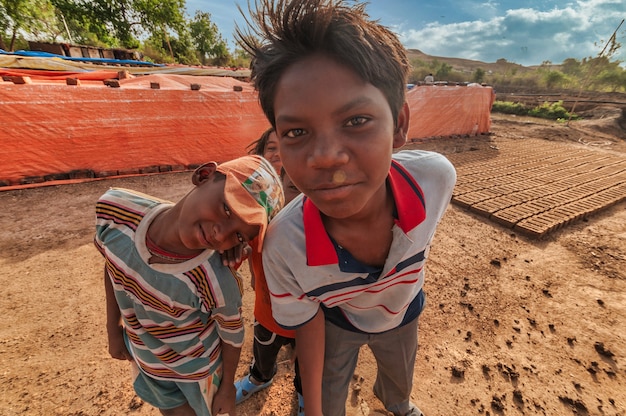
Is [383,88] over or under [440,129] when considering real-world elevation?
over

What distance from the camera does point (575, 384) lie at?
1948mm

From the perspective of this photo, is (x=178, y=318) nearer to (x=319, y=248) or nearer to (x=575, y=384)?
(x=319, y=248)

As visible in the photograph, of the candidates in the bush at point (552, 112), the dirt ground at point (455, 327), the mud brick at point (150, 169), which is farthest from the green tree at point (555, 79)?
the mud brick at point (150, 169)

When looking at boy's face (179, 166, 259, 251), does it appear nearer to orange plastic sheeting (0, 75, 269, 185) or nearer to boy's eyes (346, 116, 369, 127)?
boy's eyes (346, 116, 369, 127)

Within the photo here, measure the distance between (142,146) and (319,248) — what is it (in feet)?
16.7

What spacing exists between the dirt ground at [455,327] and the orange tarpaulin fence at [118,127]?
897 millimetres

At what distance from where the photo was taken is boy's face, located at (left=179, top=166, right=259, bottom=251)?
985mm

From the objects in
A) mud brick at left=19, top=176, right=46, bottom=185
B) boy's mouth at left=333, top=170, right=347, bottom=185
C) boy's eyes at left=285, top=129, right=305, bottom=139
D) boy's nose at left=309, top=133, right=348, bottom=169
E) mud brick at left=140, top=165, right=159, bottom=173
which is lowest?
mud brick at left=140, top=165, right=159, bottom=173

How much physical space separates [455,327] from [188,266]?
229 centimetres

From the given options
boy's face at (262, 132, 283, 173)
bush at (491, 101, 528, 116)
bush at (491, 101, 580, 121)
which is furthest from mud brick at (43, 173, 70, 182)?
bush at (491, 101, 528, 116)

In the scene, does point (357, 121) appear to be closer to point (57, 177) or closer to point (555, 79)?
point (57, 177)

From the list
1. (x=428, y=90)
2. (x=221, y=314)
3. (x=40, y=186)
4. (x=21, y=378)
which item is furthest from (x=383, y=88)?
(x=428, y=90)

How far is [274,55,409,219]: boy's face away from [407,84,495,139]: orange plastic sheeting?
737 cm

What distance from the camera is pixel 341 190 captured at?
0.87m
